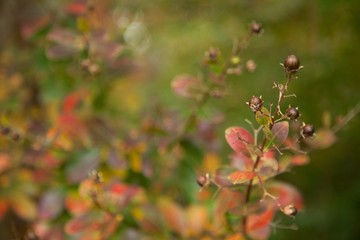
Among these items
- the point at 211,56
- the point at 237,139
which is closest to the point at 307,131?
the point at 237,139

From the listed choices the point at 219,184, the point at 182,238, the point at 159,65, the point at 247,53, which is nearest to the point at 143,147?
the point at 182,238

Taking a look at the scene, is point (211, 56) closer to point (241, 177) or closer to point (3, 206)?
point (241, 177)

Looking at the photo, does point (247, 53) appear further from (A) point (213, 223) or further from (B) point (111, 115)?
(A) point (213, 223)

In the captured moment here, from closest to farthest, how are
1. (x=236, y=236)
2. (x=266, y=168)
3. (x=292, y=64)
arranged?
(x=292, y=64), (x=266, y=168), (x=236, y=236)

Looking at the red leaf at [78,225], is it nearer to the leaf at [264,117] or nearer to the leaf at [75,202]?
the leaf at [75,202]

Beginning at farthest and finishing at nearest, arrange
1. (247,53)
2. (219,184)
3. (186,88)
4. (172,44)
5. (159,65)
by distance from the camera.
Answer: (172,44), (159,65), (247,53), (186,88), (219,184)

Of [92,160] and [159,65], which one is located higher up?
[92,160]

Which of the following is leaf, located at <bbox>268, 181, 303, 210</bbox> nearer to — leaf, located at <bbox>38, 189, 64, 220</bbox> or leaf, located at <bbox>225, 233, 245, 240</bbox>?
leaf, located at <bbox>225, 233, 245, 240</bbox>
